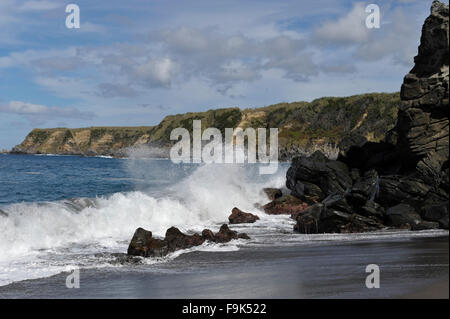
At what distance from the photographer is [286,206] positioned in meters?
26.6

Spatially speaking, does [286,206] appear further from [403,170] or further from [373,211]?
[373,211]

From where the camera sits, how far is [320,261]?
435 inches

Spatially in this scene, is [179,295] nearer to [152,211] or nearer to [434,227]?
[434,227]

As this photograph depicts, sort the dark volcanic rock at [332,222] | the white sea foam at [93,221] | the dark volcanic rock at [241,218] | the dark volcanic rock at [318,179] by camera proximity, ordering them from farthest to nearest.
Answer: the dark volcanic rock at [318,179] → the dark volcanic rock at [241,218] → the dark volcanic rock at [332,222] → the white sea foam at [93,221]

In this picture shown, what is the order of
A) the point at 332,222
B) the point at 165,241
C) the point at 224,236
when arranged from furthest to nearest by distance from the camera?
the point at 332,222 → the point at 224,236 → the point at 165,241

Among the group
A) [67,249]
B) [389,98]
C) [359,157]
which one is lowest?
[67,249]

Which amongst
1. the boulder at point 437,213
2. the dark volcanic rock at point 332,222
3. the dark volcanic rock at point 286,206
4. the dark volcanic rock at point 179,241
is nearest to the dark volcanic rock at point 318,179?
the dark volcanic rock at point 286,206

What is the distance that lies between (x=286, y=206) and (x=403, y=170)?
652 centimetres

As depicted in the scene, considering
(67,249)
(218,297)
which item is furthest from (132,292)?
(67,249)

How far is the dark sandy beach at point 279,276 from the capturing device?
7.98 meters

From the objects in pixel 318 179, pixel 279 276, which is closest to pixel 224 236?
pixel 279 276

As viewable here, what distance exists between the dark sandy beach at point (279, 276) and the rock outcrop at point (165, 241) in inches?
33.8

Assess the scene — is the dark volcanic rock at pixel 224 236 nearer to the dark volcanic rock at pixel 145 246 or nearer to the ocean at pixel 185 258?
the ocean at pixel 185 258

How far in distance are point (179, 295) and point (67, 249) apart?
7616 mm
